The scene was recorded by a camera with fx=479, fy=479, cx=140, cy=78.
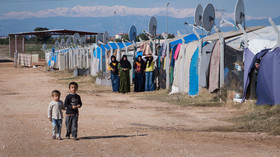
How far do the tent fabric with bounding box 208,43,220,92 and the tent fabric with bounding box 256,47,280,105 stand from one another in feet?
7.26

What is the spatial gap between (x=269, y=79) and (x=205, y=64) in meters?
3.24

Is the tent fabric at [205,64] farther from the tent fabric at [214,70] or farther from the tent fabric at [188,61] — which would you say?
the tent fabric at [188,61]

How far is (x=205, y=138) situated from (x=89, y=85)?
1428 centimetres

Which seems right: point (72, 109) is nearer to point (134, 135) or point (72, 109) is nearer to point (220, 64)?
point (134, 135)

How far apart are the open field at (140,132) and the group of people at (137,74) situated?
3742 millimetres

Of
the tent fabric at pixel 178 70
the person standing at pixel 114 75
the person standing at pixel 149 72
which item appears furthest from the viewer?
the person standing at pixel 114 75

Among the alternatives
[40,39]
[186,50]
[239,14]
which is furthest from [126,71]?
[40,39]

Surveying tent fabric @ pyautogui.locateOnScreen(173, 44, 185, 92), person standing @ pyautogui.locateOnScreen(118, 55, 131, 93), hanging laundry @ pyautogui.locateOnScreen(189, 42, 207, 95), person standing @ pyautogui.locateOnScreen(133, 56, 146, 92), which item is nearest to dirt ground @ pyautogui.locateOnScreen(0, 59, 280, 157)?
hanging laundry @ pyautogui.locateOnScreen(189, 42, 207, 95)

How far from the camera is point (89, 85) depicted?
851 inches

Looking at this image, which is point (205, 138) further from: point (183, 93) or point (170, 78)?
point (170, 78)

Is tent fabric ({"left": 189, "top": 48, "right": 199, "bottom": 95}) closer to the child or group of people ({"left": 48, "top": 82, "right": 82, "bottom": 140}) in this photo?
group of people ({"left": 48, "top": 82, "right": 82, "bottom": 140})

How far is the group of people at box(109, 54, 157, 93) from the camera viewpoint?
1778 centimetres

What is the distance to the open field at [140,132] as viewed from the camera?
22.1 feet

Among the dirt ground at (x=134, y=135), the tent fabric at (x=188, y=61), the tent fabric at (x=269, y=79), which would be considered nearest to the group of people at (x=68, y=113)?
the dirt ground at (x=134, y=135)
